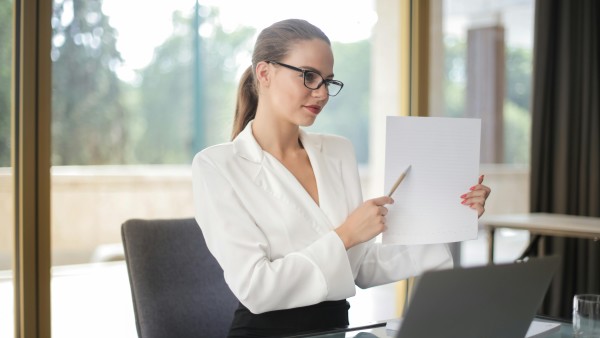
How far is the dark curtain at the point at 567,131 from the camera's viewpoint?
3.96 metres

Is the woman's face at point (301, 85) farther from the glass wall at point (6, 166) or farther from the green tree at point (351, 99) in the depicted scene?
the green tree at point (351, 99)

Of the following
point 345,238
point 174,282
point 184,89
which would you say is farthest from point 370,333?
point 184,89

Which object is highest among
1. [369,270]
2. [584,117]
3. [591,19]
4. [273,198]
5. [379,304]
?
[591,19]

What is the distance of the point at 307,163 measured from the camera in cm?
194

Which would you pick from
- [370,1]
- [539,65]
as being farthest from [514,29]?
[370,1]

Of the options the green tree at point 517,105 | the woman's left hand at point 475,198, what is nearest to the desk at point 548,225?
the green tree at point 517,105

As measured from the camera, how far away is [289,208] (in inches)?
69.4

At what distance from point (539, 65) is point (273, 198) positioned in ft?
8.87

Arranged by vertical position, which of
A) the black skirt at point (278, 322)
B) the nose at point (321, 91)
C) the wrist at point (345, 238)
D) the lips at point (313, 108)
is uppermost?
the nose at point (321, 91)

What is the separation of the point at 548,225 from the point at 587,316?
1984 millimetres

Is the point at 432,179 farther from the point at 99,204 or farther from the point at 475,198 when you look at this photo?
the point at 99,204

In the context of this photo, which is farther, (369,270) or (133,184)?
(133,184)

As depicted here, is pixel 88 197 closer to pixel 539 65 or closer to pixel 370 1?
pixel 370 1

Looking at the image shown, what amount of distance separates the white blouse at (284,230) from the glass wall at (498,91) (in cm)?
225
